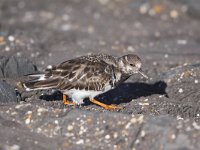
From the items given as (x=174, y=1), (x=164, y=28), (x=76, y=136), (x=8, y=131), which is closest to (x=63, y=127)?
(x=76, y=136)

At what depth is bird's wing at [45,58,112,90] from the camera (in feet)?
28.8

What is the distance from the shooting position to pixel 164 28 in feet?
50.7

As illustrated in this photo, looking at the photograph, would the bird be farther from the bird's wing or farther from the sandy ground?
the sandy ground

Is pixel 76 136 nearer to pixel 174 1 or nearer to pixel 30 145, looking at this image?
pixel 30 145

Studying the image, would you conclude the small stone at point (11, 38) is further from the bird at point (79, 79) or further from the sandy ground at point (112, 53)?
the bird at point (79, 79)

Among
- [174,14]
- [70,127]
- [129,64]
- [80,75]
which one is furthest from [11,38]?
[70,127]

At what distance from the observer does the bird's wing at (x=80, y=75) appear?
8773 mm

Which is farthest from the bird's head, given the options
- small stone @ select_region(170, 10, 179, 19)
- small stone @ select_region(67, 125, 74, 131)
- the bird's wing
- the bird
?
small stone @ select_region(170, 10, 179, 19)

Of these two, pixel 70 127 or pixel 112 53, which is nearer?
pixel 70 127

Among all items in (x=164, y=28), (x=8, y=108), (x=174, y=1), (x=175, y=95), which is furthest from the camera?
(x=174, y=1)

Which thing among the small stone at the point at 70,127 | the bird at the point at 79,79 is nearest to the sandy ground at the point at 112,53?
the small stone at the point at 70,127

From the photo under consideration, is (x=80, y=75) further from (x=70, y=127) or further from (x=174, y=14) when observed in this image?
(x=174, y=14)

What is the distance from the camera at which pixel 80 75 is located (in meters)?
8.84

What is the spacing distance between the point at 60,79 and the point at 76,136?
125 centimetres
